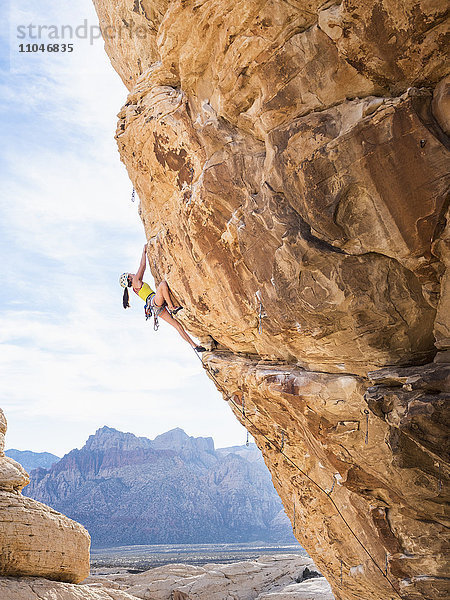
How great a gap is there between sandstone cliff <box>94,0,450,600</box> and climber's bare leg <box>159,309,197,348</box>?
1.98 ft

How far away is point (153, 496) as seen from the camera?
97250 millimetres

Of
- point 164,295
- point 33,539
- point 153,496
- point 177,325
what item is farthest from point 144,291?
point 153,496

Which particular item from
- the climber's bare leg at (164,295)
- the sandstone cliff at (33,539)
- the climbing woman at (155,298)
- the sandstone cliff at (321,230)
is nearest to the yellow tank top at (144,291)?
the climbing woman at (155,298)

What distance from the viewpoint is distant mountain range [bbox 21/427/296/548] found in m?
88.5

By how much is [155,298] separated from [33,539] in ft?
16.6

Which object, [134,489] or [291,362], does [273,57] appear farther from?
[134,489]

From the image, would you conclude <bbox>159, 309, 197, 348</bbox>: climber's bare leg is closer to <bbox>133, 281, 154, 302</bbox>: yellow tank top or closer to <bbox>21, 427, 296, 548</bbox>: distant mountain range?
<bbox>133, 281, 154, 302</bbox>: yellow tank top

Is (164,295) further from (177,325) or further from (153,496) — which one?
(153,496)

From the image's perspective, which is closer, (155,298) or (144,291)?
(155,298)

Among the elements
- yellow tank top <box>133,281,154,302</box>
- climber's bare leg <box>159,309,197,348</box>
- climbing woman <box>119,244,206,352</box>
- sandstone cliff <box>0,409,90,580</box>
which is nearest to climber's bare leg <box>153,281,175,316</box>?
climbing woman <box>119,244,206,352</box>

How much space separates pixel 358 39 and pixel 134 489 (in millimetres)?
104992

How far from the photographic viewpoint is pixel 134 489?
9919 centimetres

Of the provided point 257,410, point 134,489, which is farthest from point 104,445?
point 257,410

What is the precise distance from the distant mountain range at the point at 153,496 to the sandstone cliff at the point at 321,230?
270 feet
